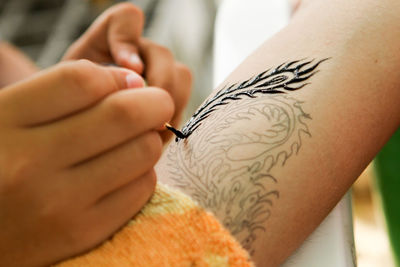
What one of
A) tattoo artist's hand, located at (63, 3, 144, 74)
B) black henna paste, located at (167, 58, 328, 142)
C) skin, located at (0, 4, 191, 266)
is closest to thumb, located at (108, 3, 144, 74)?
tattoo artist's hand, located at (63, 3, 144, 74)

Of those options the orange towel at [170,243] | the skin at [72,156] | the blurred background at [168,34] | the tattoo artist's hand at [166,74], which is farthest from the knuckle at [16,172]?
the blurred background at [168,34]

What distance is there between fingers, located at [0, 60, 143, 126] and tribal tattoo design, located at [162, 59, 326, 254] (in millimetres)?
183

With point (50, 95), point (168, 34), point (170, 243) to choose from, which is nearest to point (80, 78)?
point (50, 95)

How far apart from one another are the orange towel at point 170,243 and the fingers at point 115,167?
6cm

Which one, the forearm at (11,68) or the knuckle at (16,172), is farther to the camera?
the forearm at (11,68)

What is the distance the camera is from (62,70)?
13.8 inches

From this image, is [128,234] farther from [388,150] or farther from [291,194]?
[388,150]

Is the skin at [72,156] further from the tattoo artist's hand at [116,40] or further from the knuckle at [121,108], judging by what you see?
the tattoo artist's hand at [116,40]

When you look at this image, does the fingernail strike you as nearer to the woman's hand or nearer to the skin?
the skin

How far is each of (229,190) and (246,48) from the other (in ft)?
1.49

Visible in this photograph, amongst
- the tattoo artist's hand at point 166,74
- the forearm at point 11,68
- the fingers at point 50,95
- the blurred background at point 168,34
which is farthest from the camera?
the blurred background at point 168,34

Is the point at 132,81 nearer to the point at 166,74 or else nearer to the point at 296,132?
the point at 296,132

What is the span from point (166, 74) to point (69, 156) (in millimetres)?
439

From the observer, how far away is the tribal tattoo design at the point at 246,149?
1.52 ft
